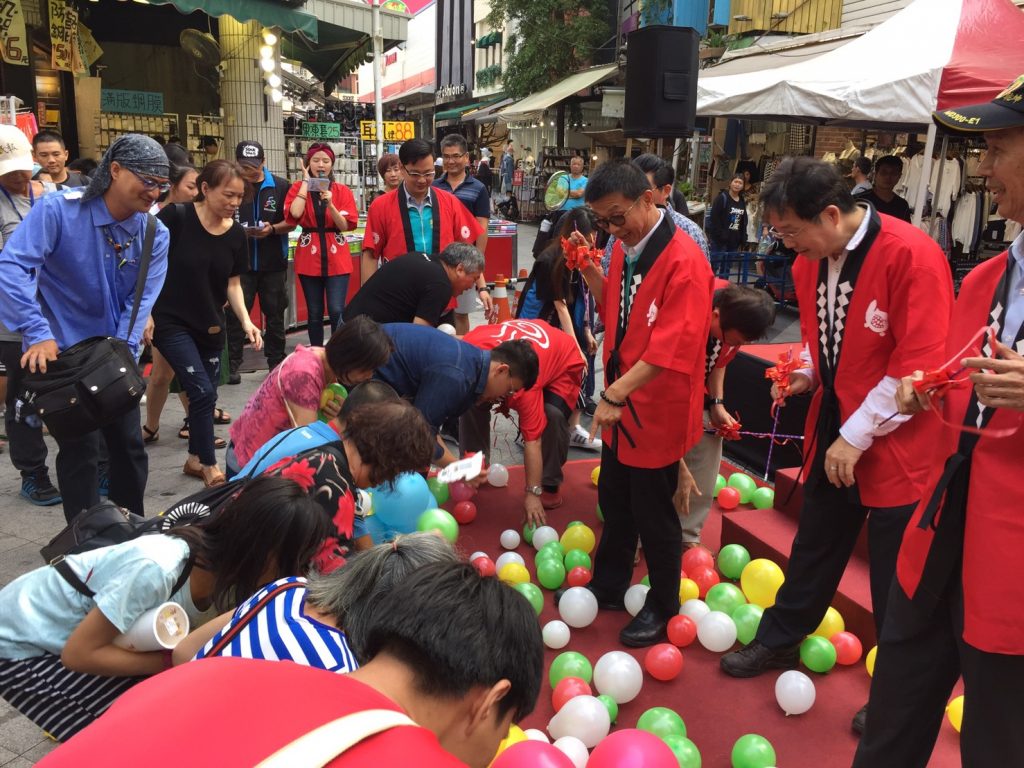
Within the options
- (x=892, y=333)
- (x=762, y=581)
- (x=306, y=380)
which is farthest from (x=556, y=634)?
(x=892, y=333)

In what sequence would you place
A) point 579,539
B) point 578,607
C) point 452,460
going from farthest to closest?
point 452,460 → point 579,539 → point 578,607

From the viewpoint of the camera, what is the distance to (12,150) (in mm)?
4062

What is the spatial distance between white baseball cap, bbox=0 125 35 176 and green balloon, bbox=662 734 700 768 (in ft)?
13.2

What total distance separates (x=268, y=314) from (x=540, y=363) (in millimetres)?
3174

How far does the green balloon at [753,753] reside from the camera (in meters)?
2.31

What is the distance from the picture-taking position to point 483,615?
3.94 ft

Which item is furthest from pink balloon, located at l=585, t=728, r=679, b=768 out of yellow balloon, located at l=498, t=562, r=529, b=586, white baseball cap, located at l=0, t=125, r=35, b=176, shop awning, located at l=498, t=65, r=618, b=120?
shop awning, located at l=498, t=65, r=618, b=120

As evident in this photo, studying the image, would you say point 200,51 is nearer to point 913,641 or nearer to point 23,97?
point 23,97

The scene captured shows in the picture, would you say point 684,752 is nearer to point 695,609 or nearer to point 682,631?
point 682,631

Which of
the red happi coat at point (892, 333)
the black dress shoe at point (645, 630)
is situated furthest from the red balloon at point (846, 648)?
the red happi coat at point (892, 333)

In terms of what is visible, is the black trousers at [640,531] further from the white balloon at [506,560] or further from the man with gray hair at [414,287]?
the man with gray hair at [414,287]

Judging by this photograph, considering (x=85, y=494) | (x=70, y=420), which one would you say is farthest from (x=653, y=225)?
(x=85, y=494)

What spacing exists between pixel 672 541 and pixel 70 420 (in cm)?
229

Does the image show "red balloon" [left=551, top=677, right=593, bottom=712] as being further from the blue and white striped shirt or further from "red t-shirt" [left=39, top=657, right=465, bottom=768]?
"red t-shirt" [left=39, top=657, right=465, bottom=768]
